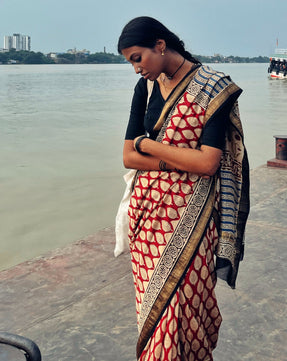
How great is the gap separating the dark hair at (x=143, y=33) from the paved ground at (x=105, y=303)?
4.86 ft

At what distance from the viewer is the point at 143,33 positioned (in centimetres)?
166

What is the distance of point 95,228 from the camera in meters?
6.50

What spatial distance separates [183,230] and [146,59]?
582 millimetres

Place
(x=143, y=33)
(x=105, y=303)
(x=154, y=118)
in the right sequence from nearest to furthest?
1. (x=143, y=33)
2. (x=154, y=118)
3. (x=105, y=303)

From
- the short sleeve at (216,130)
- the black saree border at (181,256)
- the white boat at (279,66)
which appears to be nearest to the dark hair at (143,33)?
the short sleeve at (216,130)

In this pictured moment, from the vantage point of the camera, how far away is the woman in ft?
5.58

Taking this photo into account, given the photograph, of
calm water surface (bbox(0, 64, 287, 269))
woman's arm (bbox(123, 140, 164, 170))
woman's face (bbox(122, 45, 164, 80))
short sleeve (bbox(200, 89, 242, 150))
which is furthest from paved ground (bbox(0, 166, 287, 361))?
calm water surface (bbox(0, 64, 287, 269))

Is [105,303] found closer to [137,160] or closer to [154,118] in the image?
[137,160]

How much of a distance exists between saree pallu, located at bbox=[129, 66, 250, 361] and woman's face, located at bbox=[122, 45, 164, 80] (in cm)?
11

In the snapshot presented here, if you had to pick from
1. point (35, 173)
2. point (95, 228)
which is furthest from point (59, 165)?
point (95, 228)

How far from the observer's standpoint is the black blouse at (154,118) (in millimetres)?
1694

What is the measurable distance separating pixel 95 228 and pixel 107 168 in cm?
419

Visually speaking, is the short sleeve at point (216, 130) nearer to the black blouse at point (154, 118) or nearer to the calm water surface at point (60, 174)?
the black blouse at point (154, 118)

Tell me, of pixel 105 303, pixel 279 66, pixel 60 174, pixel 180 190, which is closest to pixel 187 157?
pixel 180 190
